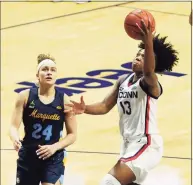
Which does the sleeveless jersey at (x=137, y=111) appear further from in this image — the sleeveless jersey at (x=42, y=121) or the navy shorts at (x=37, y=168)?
the navy shorts at (x=37, y=168)

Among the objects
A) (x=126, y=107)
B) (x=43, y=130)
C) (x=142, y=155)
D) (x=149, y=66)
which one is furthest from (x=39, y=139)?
(x=149, y=66)

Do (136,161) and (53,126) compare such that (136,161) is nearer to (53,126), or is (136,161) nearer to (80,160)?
(53,126)

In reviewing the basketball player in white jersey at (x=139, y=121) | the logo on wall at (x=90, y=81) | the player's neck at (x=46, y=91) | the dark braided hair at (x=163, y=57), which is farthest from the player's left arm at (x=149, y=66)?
the logo on wall at (x=90, y=81)

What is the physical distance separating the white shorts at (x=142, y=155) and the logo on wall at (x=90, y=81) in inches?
193

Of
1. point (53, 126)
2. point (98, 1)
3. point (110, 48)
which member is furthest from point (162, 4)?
point (53, 126)

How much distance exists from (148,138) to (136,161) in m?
0.23

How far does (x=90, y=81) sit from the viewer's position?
13.2m

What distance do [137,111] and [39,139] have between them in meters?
0.95

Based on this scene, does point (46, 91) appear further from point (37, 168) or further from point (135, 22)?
point (135, 22)

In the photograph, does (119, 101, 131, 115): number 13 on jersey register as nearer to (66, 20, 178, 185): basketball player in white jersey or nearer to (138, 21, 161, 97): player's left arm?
(66, 20, 178, 185): basketball player in white jersey

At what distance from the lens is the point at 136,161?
7.67 m

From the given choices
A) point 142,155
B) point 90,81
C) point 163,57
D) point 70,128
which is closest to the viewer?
point 142,155

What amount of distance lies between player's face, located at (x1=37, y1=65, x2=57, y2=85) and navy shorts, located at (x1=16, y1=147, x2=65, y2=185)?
615 millimetres

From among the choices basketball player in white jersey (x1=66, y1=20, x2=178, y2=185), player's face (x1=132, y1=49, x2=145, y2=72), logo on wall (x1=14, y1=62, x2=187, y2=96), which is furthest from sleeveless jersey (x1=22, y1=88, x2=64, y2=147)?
logo on wall (x1=14, y1=62, x2=187, y2=96)
